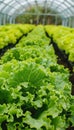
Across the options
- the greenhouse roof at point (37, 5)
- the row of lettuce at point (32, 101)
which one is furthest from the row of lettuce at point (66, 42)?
the greenhouse roof at point (37, 5)

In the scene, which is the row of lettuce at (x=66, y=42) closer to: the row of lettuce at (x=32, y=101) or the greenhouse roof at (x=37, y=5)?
the row of lettuce at (x=32, y=101)

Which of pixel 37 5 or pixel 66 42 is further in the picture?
pixel 37 5

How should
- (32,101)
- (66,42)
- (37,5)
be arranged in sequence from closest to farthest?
(32,101) < (66,42) < (37,5)

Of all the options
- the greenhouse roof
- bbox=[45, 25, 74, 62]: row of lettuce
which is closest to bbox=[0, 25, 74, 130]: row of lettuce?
bbox=[45, 25, 74, 62]: row of lettuce

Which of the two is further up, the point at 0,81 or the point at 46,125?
the point at 0,81

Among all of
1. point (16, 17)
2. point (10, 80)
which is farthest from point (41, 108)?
point (16, 17)

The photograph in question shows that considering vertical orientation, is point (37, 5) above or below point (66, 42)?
above

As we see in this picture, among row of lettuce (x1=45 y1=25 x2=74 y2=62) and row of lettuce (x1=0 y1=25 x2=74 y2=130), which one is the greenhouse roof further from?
row of lettuce (x1=0 y1=25 x2=74 y2=130)

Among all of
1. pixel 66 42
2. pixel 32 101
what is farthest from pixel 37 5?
pixel 32 101

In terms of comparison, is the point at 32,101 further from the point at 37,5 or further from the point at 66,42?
the point at 37,5

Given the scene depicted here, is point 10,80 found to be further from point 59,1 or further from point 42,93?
point 59,1

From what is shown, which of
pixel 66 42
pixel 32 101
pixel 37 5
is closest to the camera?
pixel 32 101
